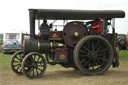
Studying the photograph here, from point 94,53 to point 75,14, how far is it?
1541 millimetres

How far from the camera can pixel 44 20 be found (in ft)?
25.3

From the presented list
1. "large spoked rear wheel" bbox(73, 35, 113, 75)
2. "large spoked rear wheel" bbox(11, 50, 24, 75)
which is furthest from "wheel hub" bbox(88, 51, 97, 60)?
"large spoked rear wheel" bbox(11, 50, 24, 75)

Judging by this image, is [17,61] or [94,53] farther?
[17,61]

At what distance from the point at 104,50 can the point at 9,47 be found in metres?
12.0

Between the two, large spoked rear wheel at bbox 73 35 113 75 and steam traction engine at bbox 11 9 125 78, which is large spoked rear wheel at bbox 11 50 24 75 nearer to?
steam traction engine at bbox 11 9 125 78

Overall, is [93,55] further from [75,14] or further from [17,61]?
[17,61]

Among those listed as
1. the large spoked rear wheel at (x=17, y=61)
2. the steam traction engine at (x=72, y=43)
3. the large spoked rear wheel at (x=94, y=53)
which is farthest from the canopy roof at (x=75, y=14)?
the large spoked rear wheel at (x=17, y=61)

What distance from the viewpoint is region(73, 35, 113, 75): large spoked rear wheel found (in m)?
7.59

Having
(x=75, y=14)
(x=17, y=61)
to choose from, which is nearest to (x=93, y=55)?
(x=75, y=14)

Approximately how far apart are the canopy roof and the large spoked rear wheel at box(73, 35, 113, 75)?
0.80m

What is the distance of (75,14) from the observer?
25.2 feet

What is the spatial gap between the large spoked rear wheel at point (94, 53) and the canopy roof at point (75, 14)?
0.80 metres

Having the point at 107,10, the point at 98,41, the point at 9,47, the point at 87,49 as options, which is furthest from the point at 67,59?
the point at 9,47

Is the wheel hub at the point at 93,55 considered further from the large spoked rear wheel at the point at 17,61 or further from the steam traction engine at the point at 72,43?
the large spoked rear wheel at the point at 17,61
